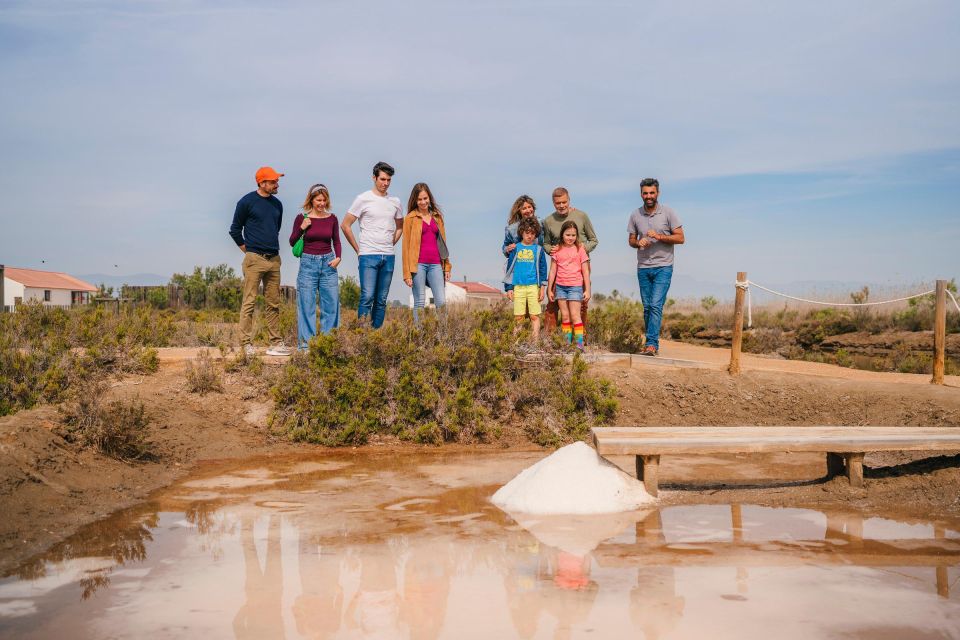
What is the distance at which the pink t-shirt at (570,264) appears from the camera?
990 cm

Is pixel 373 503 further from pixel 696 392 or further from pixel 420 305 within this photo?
pixel 696 392

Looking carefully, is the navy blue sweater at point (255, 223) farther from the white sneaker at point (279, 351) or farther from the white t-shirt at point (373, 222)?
the white sneaker at point (279, 351)

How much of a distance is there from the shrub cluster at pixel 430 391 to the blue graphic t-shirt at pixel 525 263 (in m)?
0.69

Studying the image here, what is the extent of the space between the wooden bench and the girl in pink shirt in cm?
326

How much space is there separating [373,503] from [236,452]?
8.64 ft

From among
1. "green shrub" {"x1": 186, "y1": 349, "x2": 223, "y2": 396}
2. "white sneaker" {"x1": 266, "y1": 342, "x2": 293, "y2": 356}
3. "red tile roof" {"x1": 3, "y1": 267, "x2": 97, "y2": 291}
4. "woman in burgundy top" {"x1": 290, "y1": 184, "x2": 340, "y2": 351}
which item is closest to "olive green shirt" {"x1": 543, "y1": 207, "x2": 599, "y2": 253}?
"woman in burgundy top" {"x1": 290, "y1": 184, "x2": 340, "y2": 351}

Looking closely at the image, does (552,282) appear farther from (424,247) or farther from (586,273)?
(424,247)

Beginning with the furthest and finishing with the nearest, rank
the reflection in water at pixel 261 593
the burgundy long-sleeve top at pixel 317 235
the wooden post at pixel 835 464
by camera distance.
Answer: the burgundy long-sleeve top at pixel 317 235 → the wooden post at pixel 835 464 → the reflection in water at pixel 261 593

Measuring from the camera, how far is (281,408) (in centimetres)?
921

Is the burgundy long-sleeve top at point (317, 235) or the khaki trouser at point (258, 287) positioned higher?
the burgundy long-sleeve top at point (317, 235)

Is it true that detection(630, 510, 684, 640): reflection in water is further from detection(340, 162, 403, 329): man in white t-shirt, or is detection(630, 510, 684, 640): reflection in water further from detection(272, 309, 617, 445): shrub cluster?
detection(340, 162, 403, 329): man in white t-shirt

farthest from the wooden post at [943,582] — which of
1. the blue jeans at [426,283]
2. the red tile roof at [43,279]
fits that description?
the red tile roof at [43,279]

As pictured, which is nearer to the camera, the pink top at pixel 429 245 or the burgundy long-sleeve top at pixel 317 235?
the burgundy long-sleeve top at pixel 317 235

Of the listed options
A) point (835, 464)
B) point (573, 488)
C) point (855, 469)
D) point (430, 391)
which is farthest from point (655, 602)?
point (430, 391)
